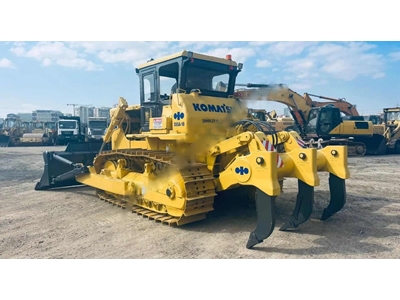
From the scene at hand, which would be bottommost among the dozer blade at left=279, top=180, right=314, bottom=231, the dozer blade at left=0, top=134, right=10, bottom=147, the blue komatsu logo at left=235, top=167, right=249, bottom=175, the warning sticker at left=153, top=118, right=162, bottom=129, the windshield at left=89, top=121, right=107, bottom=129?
the dozer blade at left=279, top=180, right=314, bottom=231

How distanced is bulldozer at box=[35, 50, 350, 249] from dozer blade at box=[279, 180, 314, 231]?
0.05 ft

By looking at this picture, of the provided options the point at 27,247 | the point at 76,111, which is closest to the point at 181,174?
the point at 27,247

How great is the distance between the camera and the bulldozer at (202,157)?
450cm

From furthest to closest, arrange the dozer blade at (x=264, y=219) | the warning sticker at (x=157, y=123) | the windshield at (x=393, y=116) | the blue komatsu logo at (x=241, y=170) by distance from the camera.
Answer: the windshield at (x=393, y=116) → the warning sticker at (x=157, y=123) → the blue komatsu logo at (x=241, y=170) → the dozer blade at (x=264, y=219)

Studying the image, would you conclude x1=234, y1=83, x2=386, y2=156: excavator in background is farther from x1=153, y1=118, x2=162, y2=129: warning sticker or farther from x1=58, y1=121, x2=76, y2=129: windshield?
x1=58, y1=121, x2=76, y2=129: windshield

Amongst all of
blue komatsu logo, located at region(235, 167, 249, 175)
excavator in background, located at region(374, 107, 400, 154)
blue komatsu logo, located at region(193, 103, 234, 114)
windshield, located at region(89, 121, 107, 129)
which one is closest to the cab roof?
blue komatsu logo, located at region(193, 103, 234, 114)

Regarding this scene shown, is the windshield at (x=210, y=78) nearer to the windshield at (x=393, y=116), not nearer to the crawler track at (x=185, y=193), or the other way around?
the crawler track at (x=185, y=193)

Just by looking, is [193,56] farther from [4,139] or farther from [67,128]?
[4,139]

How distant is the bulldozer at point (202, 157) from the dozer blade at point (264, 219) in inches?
0.5

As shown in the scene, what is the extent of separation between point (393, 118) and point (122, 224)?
20523mm

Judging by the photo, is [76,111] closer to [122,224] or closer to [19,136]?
[19,136]

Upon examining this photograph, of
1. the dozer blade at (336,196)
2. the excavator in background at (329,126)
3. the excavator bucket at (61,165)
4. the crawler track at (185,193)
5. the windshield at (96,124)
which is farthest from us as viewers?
the windshield at (96,124)

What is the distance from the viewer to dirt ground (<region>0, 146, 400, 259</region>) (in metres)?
4.07

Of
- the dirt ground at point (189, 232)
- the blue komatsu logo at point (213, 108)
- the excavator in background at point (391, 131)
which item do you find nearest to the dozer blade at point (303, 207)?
the dirt ground at point (189, 232)
